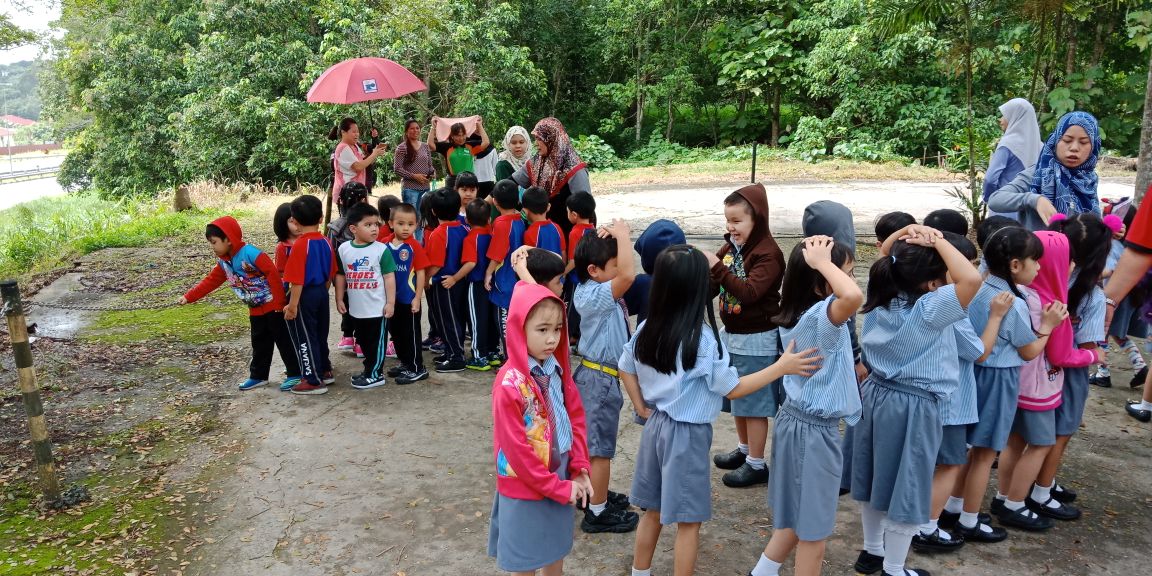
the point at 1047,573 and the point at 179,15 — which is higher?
the point at 179,15

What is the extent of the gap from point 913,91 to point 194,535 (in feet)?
63.8

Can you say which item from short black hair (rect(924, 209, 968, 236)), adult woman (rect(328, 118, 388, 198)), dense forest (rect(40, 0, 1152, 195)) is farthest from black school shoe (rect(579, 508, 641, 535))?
dense forest (rect(40, 0, 1152, 195))

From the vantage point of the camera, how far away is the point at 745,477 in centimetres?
388

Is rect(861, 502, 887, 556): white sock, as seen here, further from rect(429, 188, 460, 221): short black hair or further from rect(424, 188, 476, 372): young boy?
rect(429, 188, 460, 221): short black hair

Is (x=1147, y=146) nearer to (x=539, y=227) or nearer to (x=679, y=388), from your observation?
(x=539, y=227)

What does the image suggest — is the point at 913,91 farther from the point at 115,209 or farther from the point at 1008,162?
the point at 115,209

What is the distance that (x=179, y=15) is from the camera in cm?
1953

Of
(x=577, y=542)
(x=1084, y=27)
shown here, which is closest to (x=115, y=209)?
(x=577, y=542)

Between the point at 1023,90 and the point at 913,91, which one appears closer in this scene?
the point at 1023,90

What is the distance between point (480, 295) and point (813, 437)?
3099mm

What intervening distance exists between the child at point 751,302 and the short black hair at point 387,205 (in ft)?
8.27

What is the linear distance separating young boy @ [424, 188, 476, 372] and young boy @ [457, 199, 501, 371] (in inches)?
2.8

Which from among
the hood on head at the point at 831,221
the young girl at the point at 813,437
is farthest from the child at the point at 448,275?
the young girl at the point at 813,437

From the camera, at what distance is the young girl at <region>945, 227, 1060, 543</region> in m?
3.14
